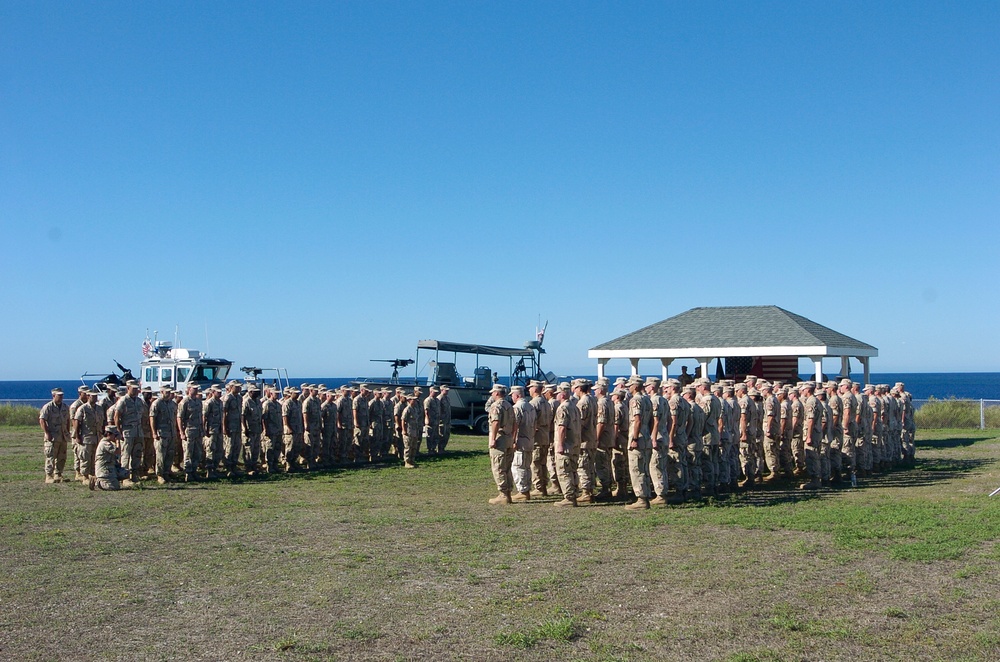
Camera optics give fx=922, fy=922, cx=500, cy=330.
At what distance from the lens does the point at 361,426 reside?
1927 centimetres

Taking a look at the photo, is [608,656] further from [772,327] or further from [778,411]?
[772,327]

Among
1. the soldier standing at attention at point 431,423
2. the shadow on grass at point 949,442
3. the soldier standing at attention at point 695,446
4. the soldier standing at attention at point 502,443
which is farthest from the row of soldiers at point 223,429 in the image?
the shadow on grass at point 949,442

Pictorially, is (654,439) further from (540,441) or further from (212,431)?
(212,431)

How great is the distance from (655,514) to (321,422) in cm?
879

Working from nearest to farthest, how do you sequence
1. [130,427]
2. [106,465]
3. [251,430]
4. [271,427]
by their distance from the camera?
[106,465] < [130,427] < [251,430] < [271,427]

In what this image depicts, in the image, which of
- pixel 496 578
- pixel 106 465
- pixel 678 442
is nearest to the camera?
pixel 496 578

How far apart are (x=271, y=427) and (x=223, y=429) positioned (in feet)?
3.11

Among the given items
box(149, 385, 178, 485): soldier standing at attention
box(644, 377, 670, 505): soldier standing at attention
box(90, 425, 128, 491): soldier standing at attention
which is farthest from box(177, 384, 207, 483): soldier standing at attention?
box(644, 377, 670, 505): soldier standing at attention

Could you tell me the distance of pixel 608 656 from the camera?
593cm

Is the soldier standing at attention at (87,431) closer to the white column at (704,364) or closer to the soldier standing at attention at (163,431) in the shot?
the soldier standing at attention at (163,431)

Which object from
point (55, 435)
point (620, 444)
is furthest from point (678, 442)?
point (55, 435)

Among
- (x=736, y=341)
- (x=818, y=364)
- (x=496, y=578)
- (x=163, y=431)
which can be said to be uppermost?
(x=736, y=341)

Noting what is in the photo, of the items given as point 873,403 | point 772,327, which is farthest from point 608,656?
point 772,327

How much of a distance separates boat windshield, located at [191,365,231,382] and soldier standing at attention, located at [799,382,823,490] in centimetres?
1787
